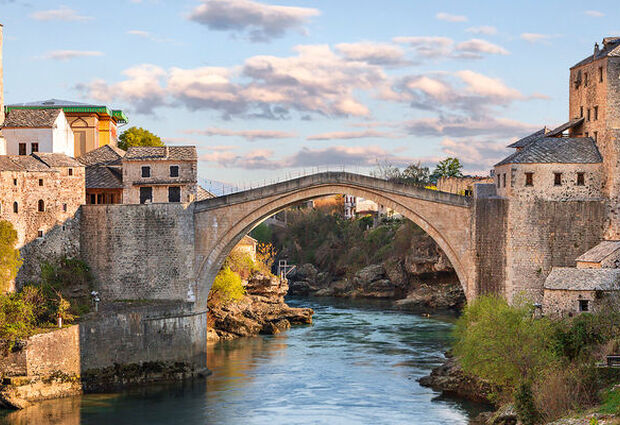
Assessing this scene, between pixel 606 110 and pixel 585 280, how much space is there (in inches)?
369

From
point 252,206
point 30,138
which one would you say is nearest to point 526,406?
point 252,206

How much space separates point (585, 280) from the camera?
124 ft

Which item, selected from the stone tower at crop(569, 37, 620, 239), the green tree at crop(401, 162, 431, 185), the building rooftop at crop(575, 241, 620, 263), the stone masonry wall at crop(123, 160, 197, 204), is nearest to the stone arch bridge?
the stone masonry wall at crop(123, 160, 197, 204)

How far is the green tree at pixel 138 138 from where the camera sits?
217 ft

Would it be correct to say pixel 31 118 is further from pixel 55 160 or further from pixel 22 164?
pixel 22 164

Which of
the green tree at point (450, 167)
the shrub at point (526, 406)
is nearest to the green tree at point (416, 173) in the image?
the green tree at point (450, 167)

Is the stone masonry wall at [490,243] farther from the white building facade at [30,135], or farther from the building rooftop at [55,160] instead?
the white building facade at [30,135]

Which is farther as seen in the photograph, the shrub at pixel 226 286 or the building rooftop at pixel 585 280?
the shrub at pixel 226 286

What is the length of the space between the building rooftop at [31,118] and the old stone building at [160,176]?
25.5ft

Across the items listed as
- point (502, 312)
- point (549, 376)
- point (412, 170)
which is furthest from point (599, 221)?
point (412, 170)

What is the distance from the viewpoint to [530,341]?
34.3m

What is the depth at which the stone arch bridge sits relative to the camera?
143 ft

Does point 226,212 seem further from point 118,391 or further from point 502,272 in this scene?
point 502,272

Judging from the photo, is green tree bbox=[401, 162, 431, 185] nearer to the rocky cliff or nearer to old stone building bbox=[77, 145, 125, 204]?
the rocky cliff
